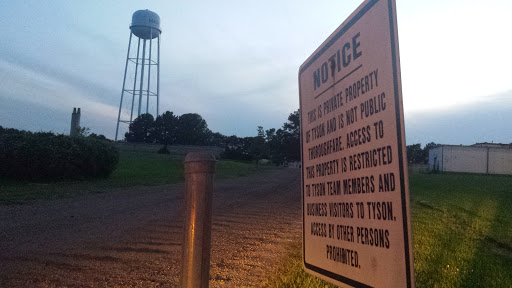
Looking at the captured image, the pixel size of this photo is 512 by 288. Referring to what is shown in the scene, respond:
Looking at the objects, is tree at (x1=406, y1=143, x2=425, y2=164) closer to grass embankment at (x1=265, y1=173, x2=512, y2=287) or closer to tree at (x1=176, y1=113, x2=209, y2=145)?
tree at (x1=176, y1=113, x2=209, y2=145)

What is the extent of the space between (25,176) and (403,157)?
19.2 meters

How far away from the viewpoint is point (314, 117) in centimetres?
218

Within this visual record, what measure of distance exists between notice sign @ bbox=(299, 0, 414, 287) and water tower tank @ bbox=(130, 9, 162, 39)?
56242 mm

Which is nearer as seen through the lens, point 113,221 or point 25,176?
point 113,221

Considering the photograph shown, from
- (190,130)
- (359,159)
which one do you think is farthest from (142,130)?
(359,159)

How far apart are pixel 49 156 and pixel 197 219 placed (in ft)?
58.4

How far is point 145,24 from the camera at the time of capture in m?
54.8

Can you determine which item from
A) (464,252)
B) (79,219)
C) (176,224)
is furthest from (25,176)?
(464,252)

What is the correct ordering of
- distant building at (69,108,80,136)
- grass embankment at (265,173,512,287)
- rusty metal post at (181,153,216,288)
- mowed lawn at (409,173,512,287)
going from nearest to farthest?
rusty metal post at (181,153,216,288), grass embankment at (265,173,512,287), mowed lawn at (409,173,512,287), distant building at (69,108,80,136)

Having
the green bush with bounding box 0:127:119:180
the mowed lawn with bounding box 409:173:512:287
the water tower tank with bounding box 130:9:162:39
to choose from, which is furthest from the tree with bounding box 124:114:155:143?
the mowed lawn with bounding box 409:173:512:287

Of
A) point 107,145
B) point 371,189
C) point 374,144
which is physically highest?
point 107,145

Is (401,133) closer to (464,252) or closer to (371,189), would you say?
(371,189)

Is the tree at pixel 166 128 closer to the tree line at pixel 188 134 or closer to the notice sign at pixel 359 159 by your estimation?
the tree line at pixel 188 134

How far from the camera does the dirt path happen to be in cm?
497
